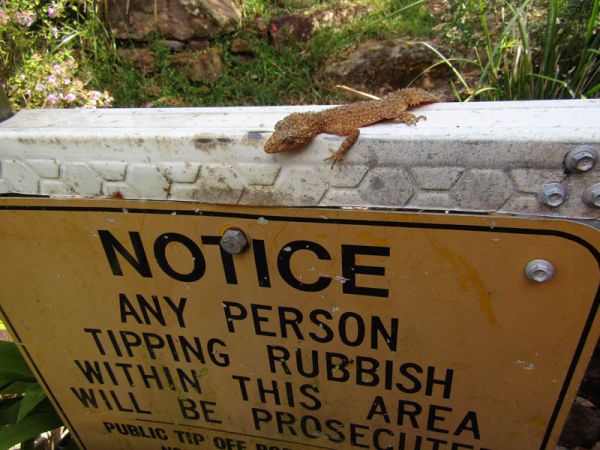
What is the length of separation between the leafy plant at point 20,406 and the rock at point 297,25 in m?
4.05

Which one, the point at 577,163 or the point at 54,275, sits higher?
the point at 577,163

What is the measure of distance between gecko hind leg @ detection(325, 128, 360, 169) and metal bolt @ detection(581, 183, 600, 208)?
0.48m

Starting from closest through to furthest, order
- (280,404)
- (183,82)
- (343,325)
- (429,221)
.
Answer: (429,221)
(343,325)
(280,404)
(183,82)

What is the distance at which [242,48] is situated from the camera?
4703 millimetres

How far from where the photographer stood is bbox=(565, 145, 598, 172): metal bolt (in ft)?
2.65

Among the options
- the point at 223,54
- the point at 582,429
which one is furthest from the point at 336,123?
the point at 223,54

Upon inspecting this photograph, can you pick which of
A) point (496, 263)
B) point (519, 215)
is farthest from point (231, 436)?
point (519, 215)

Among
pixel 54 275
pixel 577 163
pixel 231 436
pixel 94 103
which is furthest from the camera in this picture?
pixel 94 103

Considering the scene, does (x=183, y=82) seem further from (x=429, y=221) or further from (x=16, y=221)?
(x=429, y=221)

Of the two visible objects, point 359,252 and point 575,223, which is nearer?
point 575,223

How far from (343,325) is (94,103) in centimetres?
332

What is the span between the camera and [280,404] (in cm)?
139

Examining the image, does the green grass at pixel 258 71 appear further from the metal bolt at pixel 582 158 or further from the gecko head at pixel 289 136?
the metal bolt at pixel 582 158

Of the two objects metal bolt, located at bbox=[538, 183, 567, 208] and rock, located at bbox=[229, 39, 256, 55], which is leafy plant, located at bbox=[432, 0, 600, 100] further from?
rock, located at bbox=[229, 39, 256, 55]
